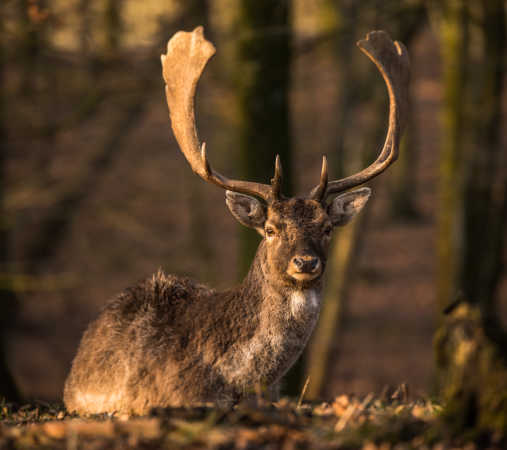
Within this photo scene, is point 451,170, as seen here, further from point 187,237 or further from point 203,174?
point 187,237

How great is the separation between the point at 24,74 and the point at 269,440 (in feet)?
53.7

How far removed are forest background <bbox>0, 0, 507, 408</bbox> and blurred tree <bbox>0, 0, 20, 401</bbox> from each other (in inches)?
1.7

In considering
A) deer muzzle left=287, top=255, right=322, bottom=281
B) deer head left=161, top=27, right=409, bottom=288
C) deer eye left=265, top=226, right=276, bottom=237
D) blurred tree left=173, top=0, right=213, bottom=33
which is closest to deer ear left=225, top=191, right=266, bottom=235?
deer head left=161, top=27, right=409, bottom=288

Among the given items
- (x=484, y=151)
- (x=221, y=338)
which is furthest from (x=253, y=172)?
(x=221, y=338)

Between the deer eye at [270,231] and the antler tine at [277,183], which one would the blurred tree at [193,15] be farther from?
the deer eye at [270,231]

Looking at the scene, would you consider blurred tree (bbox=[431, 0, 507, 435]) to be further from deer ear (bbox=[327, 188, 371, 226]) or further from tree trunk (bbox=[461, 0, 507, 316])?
deer ear (bbox=[327, 188, 371, 226])

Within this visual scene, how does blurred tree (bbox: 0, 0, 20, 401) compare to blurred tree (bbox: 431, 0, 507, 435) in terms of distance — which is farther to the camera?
blurred tree (bbox: 431, 0, 507, 435)

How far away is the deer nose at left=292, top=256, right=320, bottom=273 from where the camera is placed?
6125mm

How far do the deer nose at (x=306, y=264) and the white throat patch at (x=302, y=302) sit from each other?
0.32 m

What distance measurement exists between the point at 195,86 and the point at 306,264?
2.19m

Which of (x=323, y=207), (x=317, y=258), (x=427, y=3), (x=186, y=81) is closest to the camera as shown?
(x=317, y=258)

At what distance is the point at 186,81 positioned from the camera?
738 centimetres

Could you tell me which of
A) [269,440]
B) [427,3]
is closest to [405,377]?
[427,3]

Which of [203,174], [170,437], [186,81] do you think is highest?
[186,81]
